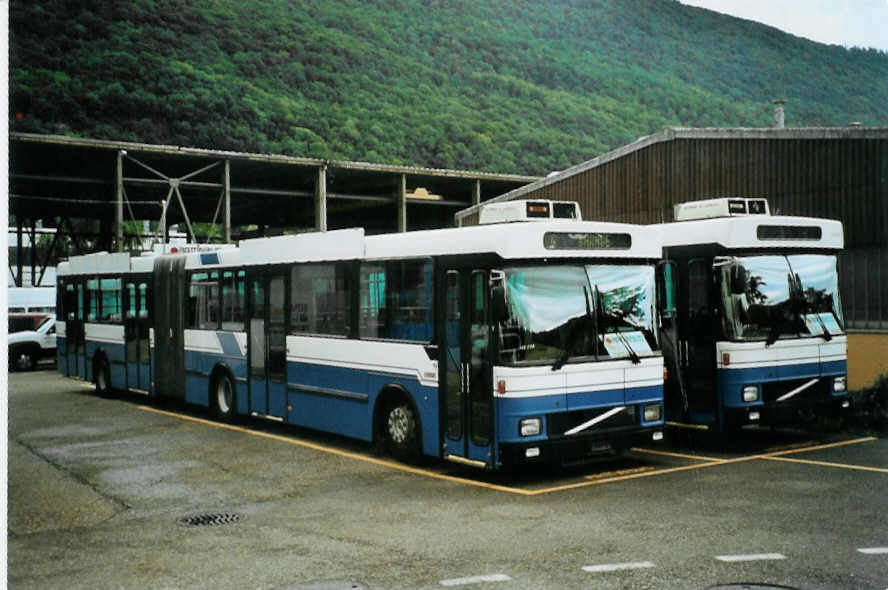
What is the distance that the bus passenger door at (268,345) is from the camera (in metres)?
14.4

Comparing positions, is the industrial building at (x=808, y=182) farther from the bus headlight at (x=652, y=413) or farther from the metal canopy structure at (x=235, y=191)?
the metal canopy structure at (x=235, y=191)

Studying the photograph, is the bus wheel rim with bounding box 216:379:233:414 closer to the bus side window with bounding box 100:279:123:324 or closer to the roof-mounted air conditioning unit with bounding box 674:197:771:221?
the bus side window with bounding box 100:279:123:324

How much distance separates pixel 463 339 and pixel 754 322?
13.4ft

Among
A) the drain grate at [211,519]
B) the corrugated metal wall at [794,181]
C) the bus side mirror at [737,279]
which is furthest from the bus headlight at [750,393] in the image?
the drain grate at [211,519]

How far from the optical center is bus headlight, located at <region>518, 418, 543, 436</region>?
393 inches

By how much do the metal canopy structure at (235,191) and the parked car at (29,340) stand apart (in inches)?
126

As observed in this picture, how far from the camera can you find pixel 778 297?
12336mm

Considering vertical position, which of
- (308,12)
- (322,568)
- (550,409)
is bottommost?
(322,568)

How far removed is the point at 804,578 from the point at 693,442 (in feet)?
21.9

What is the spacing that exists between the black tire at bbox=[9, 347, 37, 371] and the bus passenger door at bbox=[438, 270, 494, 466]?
24152 millimetres

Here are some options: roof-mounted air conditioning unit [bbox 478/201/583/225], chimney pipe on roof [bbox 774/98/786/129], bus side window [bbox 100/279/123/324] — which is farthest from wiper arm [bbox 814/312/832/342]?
bus side window [bbox 100/279/123/324]

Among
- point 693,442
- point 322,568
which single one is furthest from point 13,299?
point 322,568

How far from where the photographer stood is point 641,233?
11.1 meters

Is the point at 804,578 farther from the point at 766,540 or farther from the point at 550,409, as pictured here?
the point at 550,409
